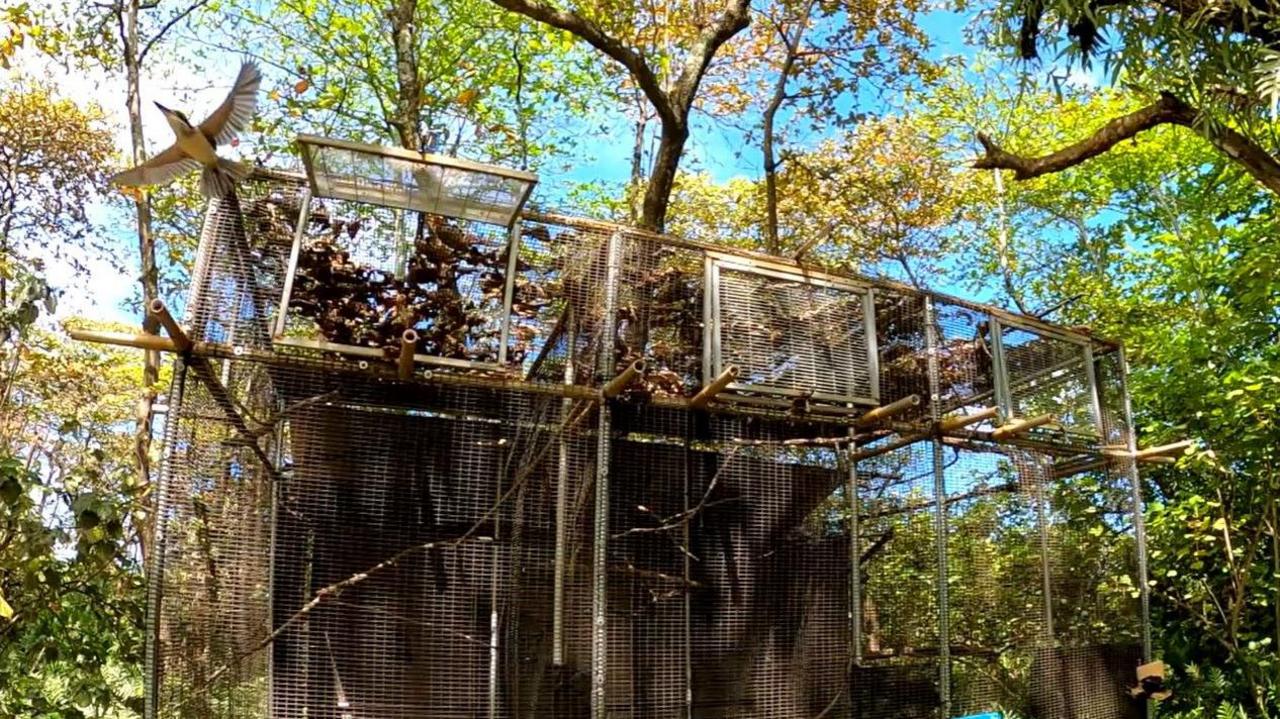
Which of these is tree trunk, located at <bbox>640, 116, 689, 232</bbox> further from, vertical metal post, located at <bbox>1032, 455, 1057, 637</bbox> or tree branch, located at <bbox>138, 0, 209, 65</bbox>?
tree branch, located at <bbox>138, 0, 209, 65</bbox>

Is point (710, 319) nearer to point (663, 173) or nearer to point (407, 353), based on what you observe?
point (407, 353)

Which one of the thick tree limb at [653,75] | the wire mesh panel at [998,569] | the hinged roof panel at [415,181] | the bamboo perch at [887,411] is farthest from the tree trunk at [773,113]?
the hinged roof panel at [415,181]

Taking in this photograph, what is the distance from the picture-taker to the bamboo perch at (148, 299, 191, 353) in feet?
12.0

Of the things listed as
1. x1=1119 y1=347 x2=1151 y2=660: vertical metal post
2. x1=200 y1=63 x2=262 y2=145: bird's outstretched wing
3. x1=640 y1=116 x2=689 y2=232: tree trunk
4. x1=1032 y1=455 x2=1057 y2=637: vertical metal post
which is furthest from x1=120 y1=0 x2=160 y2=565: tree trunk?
x1=1119 y1=347 x2=1151 y2=660: vertical metal post

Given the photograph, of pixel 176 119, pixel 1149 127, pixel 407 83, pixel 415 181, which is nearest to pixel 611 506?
pixel 415 181

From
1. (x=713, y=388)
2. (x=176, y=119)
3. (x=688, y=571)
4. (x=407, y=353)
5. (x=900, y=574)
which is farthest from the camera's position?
(x=900, y=574)

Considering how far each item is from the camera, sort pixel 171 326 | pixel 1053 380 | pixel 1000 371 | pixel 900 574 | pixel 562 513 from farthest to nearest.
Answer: pixel 1053 380 < pixel 900 574 < pixel 1000 371 < pixel 562 513 < pixel 171 326

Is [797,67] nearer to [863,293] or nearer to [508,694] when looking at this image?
[863,293]

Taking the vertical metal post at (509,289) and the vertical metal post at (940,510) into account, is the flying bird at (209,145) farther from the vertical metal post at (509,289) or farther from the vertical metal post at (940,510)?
the vertical metal post at (940,510)

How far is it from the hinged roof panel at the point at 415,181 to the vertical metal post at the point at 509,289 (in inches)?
4.1

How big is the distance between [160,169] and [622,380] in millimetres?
2176

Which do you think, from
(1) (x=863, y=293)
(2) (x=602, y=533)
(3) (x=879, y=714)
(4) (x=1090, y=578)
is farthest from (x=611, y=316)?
(4) (x=1090, y=578)

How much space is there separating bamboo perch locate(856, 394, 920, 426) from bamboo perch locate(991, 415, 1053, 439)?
0.72 meters

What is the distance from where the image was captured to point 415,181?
438 cm
